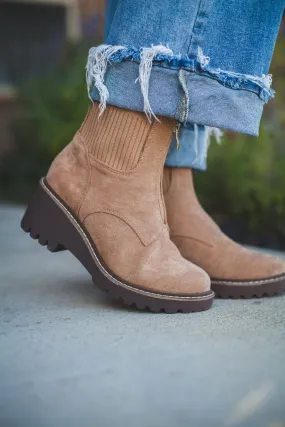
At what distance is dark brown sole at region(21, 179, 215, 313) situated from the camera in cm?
117

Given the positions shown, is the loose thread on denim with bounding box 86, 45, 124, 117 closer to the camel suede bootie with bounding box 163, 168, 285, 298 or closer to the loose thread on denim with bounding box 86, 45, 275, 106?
the loose thread on denim with bounding box 86, 45, 275, 106

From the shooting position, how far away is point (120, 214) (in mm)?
1212

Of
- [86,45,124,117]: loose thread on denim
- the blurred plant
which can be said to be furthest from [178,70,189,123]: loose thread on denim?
the blurred plant

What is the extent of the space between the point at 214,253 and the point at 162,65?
0.45 m


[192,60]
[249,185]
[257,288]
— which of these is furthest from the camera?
[249,185]

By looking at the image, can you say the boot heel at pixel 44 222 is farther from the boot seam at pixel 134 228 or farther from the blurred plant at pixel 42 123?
the blurred plant at pixel 42 123

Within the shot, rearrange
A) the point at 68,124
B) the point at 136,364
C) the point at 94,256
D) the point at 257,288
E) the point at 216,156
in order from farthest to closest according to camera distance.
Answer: the point at 68,124 < the point at 216,156 < the point at 257,288 < the point at 94,256 < the point at 136,364

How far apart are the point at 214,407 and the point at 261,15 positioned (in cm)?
73

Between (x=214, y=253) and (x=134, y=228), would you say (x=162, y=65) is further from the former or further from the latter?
(x=214, y=253)

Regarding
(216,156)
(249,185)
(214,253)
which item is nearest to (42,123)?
(216,156)

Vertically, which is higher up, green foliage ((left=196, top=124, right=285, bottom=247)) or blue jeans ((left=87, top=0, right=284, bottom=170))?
blue jeans ((left=87, top=0, right=284, bottom=170))

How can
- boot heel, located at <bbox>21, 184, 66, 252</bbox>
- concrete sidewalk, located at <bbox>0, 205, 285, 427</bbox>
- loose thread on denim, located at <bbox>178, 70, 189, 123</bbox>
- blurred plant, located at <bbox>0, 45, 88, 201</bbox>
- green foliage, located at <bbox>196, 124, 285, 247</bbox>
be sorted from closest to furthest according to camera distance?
concrete sidewalk, located at <bbox>0, 205, 285, 427</bbox>, loose thread on denim, located at <bbox>178, 70, 189, 123</bbox>, boot heel, located at <bbox>21, 184, 66, 252</bbox>, green foliage, located at <bbox>196, 124, 285, 247</bbox>, blurred plant, located at <bbox>0, 45, 88, 201</bbox>

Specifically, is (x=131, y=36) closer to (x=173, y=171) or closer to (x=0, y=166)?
(x=173, y=171)

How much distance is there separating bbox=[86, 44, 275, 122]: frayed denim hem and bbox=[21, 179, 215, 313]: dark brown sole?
224 millimetres
